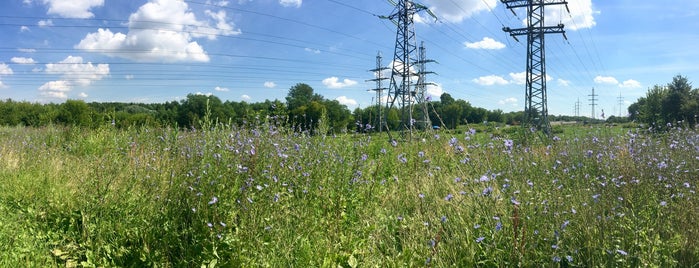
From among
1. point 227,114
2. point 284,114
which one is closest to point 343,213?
point 284,114

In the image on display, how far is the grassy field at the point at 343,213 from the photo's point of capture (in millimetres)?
2295

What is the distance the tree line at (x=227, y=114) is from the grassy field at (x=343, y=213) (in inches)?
38.4

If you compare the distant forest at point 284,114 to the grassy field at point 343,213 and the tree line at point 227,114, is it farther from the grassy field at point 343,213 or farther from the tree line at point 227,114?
the grassy field at point 343,213

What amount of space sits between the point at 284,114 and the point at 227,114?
32.3 meters

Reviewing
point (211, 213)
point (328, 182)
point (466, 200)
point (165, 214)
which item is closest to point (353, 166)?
point (328, 182)

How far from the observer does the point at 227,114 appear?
36.8 m

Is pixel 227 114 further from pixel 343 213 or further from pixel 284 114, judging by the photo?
pixel 343 213

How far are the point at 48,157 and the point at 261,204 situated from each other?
16.5ft

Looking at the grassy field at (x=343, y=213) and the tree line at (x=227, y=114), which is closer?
Answer: the grassy field at (x=343, y=213)

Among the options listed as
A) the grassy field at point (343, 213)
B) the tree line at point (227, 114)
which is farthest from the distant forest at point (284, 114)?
the grassy field at point (343, 213)

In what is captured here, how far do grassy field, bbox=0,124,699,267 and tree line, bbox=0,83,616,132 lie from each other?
38.4 inches

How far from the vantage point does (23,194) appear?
13.5ft

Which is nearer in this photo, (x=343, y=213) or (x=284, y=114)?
(x=343, y=213)

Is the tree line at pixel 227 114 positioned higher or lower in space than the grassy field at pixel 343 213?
higher
